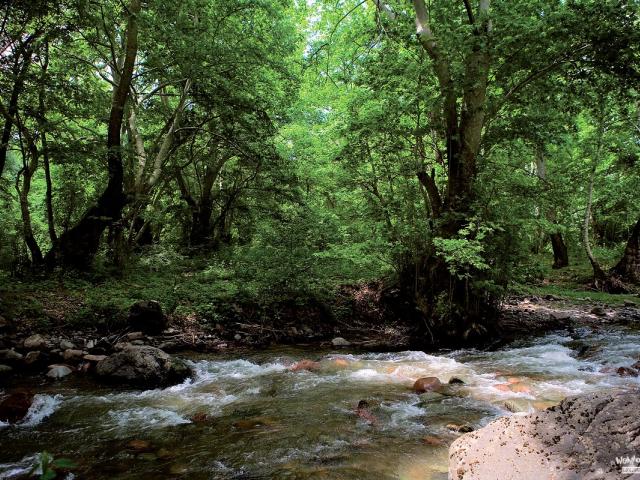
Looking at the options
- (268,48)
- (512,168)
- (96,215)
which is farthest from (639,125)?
(96,215)

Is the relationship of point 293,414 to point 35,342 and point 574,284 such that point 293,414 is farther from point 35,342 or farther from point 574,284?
point 574,284

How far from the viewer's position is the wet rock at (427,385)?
16.5 ft

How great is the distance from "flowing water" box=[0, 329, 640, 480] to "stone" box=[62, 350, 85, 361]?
36.3 inches

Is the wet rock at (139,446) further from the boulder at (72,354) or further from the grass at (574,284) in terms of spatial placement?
the grass at (574,284)

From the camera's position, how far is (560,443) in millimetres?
2418

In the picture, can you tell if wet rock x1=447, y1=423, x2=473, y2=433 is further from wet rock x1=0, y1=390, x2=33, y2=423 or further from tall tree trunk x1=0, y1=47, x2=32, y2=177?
tall tree trunk x1=0, y1=47, x2=32, y2=177

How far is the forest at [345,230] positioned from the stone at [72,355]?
3cm

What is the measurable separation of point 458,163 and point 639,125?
8.86 meters

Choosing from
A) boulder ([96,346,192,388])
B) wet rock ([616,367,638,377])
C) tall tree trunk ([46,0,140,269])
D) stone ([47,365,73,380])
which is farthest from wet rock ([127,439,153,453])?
tall tree trunk ([46,0,140,269])

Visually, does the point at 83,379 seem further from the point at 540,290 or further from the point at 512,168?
the point at 540,290

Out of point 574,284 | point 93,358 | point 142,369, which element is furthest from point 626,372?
point 574,284

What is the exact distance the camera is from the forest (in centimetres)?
482

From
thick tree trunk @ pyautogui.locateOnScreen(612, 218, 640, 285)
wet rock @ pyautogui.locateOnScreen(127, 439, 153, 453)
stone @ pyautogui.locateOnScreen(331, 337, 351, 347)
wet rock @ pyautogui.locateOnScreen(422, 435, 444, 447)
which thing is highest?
thick tree trunk @ pyautogui.locateOnScreen(612, 218, 640, 285)

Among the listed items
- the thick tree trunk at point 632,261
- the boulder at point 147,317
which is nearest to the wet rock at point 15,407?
the boulder at point 147,317
